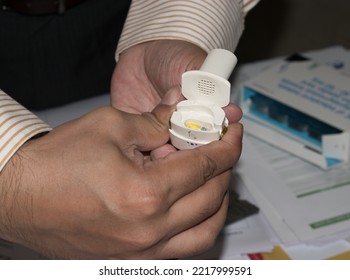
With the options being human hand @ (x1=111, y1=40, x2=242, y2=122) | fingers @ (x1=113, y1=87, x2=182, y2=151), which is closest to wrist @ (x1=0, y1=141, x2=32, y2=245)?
fingers @ (x1=113, y1=87, x2=182, y2=151)

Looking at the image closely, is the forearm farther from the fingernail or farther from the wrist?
the fingernail

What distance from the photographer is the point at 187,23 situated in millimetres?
688

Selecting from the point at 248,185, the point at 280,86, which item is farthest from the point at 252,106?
the point at 248,185

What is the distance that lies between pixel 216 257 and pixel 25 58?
1.49ft

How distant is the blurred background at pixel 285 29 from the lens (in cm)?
207

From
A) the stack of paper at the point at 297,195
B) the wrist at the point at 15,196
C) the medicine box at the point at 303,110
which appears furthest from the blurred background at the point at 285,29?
the wrist at the point at 15,196

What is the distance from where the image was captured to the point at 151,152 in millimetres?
550

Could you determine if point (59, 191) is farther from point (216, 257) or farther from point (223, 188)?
point (216, 257)

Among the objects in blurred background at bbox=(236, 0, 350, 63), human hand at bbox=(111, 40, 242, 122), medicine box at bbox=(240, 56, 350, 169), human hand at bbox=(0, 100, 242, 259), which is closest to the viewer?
human hand at bbox=(0, 100, 242, 259)

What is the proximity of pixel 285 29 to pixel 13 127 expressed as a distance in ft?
5.87

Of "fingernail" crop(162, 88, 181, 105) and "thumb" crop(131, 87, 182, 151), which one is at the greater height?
"fingernail" crop(162, 88, 181, 105)

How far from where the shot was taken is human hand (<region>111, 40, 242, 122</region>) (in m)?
0.66

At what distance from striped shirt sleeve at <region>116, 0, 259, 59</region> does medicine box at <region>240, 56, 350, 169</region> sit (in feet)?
0.62

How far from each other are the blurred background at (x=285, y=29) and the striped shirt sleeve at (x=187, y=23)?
1360 millimetres
